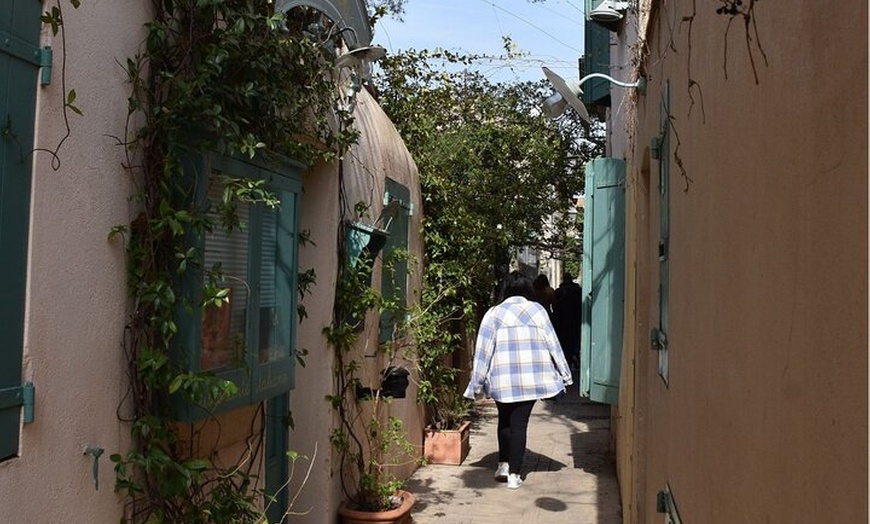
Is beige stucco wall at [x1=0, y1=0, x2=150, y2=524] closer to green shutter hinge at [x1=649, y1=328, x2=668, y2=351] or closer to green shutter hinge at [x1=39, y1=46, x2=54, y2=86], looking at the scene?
green shutter hinge at [x1=39, y1=46, x2=54, y2=86]

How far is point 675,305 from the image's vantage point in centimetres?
340

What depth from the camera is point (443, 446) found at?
850 centimetres

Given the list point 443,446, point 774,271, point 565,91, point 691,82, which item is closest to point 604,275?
point 565,91

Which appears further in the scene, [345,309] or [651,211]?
[345,309]

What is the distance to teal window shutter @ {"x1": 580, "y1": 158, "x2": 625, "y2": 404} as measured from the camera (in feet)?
22.1

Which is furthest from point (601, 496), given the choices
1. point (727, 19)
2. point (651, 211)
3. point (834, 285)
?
point (834, 285)

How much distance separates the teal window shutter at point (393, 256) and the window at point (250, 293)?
2.03m

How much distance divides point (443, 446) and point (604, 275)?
8.61ft

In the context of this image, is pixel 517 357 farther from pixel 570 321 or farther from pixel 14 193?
pixel 570 321

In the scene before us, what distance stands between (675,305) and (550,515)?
3.85 meters

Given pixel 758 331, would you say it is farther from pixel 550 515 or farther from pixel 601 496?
pixel 601 496

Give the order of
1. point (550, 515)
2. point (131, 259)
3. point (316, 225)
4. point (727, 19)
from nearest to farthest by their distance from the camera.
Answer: point (727, 19)
point (131, 259)
point (316, 225)
point (550, 515)

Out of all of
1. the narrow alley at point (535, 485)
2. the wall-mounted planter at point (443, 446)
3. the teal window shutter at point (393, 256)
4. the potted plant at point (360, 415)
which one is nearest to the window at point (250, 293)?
the potted plant at point (360, 415)

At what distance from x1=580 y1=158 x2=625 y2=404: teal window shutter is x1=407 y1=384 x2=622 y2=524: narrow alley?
93 centimetres
